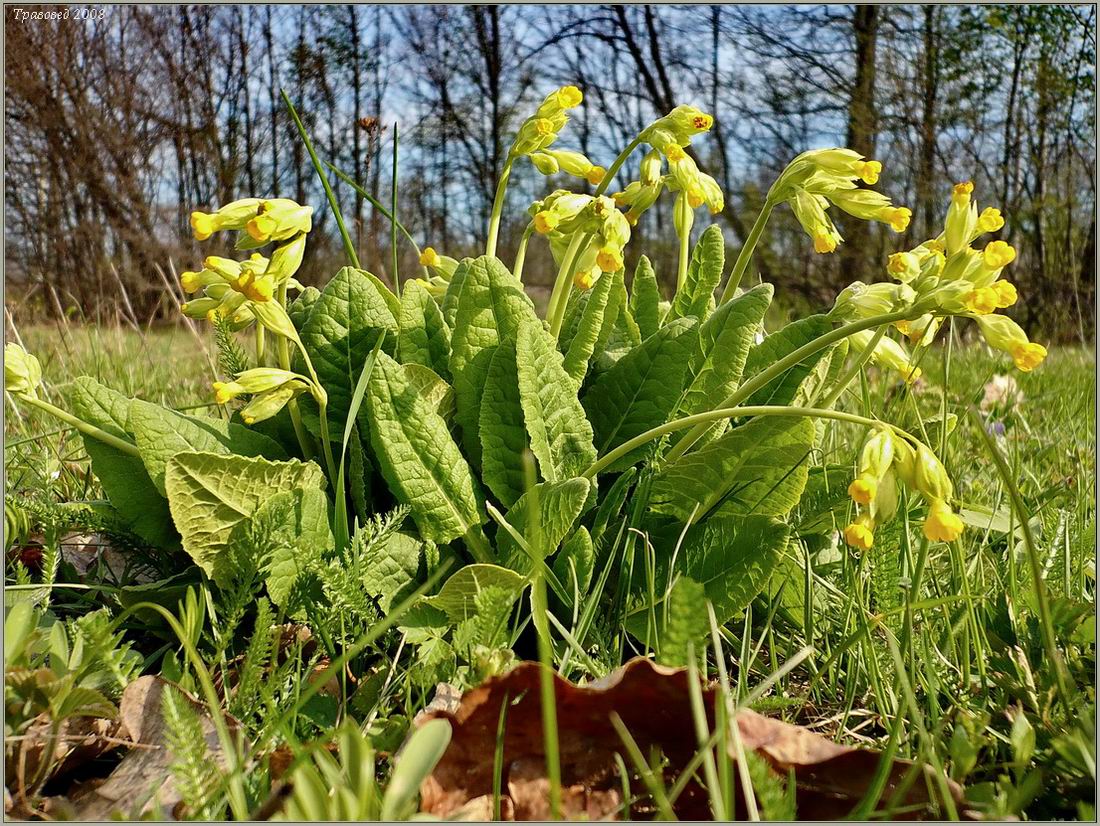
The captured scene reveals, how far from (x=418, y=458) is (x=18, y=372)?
1.74 ft

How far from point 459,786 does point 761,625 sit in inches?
24.0

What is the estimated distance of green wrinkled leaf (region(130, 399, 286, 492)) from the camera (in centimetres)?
110

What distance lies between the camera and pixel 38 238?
11.1m

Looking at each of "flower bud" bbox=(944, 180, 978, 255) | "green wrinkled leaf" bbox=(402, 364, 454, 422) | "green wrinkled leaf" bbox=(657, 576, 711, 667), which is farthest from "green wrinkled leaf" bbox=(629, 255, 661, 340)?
"green wrinkled leaf" bbox=(657, 576, 711, 667)

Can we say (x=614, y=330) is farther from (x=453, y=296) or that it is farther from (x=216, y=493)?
(x=216, y=493)

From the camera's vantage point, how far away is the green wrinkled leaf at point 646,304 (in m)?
1.45

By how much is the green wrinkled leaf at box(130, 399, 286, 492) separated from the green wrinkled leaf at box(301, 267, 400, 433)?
12 cm

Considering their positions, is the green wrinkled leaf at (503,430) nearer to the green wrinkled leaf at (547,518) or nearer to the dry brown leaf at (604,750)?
the green wrinkled leaf at (547,518)

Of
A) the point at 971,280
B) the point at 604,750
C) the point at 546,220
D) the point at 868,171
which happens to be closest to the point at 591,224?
the point at 546,220

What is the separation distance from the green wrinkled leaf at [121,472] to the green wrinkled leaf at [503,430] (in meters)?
0.45

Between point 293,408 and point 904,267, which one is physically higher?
point 904,267

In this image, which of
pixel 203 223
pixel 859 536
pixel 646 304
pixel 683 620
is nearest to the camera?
pixel 683 620

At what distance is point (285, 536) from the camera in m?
1.06

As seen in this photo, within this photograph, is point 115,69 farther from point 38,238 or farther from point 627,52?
point 627,52
